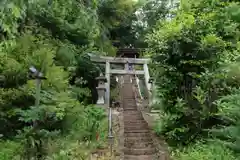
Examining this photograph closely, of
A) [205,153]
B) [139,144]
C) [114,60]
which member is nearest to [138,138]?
[139,144]

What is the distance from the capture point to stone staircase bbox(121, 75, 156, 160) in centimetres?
797

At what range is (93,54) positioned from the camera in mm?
14234

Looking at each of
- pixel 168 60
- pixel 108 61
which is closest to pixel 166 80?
pixel 168 60

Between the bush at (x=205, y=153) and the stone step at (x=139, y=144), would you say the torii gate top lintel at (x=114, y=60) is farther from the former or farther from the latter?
the bush at (x=205, y=153)

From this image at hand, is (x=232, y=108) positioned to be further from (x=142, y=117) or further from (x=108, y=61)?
(x=108, y=61)

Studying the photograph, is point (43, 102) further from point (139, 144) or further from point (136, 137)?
point (136, 137)

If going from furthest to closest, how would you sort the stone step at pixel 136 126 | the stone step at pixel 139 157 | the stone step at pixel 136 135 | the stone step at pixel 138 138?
→ the stone step at pixel 136 126 < the stone step at pixel 136 135 < the stone step at pixel 138 138 < the stone step at pixel 139 157

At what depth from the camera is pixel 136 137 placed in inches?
358

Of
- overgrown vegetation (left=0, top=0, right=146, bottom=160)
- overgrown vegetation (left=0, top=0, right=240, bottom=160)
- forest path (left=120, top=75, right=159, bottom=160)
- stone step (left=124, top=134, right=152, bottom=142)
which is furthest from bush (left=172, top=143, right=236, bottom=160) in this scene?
overgrown vegetation (left=0, top=0, right=146, bottom=160)

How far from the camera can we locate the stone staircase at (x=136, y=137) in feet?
26.2

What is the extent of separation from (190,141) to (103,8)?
Answer: 12.9 m

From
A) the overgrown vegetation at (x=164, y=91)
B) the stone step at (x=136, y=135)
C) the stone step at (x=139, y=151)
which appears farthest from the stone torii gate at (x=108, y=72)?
the stone step at (x=139, y=151)

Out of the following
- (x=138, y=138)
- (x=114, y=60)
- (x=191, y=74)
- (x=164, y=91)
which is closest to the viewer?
(x=191, y=74)

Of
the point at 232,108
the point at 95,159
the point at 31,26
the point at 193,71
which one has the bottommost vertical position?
the point at 95,159
